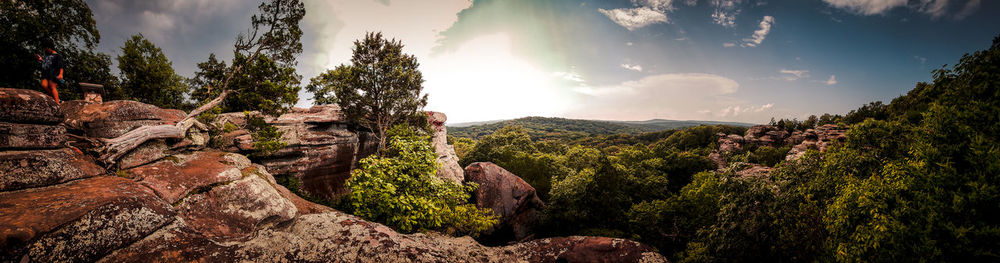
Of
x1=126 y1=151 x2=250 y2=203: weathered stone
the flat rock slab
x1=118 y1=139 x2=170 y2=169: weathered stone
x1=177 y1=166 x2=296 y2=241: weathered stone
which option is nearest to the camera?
the flat rock slab

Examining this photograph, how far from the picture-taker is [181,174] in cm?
678

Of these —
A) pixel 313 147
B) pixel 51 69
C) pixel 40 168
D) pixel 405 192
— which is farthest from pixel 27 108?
pixel 313 147

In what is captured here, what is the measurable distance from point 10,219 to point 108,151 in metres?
4.40

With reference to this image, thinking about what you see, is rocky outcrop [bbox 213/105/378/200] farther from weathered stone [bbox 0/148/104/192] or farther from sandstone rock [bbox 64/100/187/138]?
weathered stone [bbox 0/148/104/192]

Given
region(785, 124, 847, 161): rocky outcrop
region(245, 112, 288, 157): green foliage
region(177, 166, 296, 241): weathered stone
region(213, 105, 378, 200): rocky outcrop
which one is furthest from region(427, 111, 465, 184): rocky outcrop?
region(785, 124, 847, 161): rocky outcrop

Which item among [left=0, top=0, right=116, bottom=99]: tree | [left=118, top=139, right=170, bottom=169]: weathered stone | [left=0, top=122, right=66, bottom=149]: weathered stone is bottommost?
[left=118, top=139, right=170, bottom=169]: weathered stone

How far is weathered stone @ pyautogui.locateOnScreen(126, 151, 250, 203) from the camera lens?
235 inches

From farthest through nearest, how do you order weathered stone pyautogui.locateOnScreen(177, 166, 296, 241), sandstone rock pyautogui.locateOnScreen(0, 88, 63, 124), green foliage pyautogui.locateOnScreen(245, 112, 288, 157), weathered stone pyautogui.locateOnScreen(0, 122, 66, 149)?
green foliage pyautogui.locateOnScreen(245, 112, 288, 157), weathered stone pyautogui.locateOnScreen(177, 166, 296, 241), sandstone rock pyautogui.locateOnScreen(0, 88, 63, 124), weathered stone pyautogui.locateOnScreen(0, 122, 66, 149)

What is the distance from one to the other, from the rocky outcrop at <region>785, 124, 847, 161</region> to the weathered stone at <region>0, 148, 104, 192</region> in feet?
109

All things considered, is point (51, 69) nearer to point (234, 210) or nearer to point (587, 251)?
point (234, 210)

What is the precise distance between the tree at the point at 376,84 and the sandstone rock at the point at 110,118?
25.2 feet

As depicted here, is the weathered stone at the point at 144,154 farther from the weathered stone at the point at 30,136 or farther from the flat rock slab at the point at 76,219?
the flat rock slab at the point at 76,219

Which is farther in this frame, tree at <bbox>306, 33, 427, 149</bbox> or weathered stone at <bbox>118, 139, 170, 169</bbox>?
tree at <bbox>306, 33, 427, 149</bbox>

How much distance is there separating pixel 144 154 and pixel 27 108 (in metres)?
2.50
